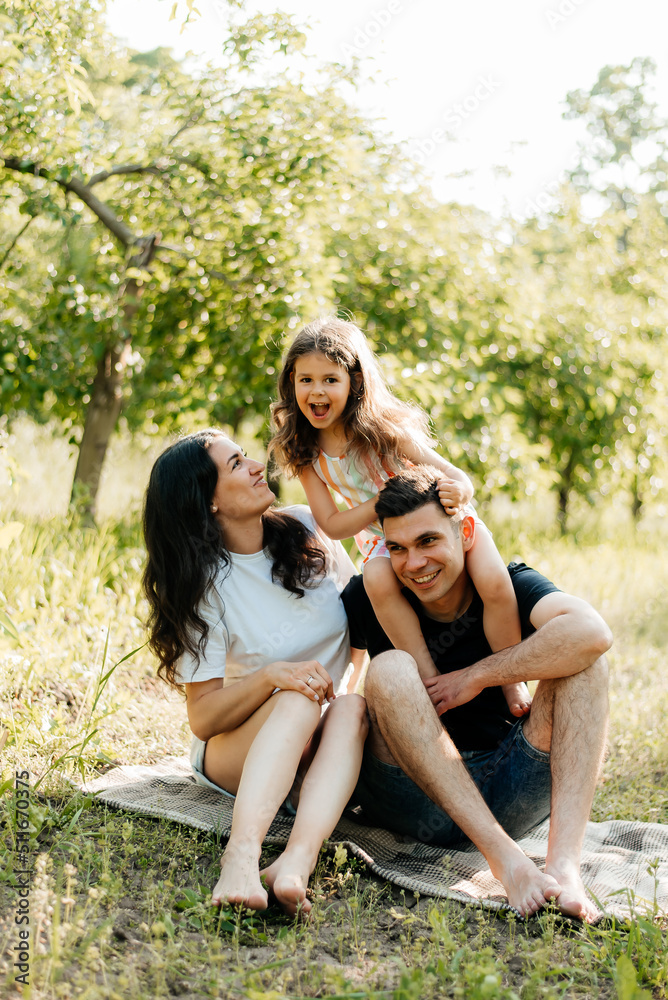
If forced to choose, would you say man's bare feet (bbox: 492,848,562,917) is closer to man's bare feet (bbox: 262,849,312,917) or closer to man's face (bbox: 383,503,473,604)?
man's bare feet (bbox: 262,849,312,917)

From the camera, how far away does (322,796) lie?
7.05 feet

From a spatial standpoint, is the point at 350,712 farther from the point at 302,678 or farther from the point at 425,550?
the point at 425,550

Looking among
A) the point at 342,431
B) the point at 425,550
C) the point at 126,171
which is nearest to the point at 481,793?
the point at 425,550

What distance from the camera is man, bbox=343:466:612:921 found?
215cm

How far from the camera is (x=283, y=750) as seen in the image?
218 centimetres

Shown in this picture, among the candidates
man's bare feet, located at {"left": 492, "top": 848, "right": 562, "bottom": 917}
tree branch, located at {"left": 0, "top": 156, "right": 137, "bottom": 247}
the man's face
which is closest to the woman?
the man's face

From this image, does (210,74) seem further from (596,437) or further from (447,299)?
Result: (596,437)

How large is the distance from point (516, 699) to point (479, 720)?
14cm

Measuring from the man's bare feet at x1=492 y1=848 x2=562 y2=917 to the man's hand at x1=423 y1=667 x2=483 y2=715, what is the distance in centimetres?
44

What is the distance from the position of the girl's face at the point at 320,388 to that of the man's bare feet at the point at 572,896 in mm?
1738

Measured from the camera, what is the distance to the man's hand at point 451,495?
2.44 metres

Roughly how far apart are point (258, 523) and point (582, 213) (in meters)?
9.12

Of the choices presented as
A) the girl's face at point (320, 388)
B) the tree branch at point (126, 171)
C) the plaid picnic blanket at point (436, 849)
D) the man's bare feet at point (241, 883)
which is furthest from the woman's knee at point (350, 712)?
the tree branch at point (126, 171)
